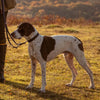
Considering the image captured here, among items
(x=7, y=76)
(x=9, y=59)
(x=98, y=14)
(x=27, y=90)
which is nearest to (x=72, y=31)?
(x=9, y=59)

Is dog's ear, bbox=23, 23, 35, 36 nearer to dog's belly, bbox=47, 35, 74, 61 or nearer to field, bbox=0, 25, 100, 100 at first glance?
dog's belly, bbox=47, 35, 74, 61

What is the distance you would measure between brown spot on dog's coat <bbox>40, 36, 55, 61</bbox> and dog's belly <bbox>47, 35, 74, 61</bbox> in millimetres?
99

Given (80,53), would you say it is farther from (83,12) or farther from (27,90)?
(83,12)

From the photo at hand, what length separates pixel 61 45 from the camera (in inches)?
221

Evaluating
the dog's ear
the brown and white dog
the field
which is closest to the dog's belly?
the brown and white dog

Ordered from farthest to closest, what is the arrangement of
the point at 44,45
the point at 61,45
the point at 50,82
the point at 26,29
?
the point at 50,82
the point at 61,45
the point at 44,45
the point at 26,29

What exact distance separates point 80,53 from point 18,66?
2800 mm

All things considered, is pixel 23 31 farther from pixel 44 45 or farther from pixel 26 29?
pixel 44 45

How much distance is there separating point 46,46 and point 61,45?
40 cm

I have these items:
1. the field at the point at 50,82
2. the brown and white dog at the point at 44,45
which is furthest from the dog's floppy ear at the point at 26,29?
the field at the point at 50,82

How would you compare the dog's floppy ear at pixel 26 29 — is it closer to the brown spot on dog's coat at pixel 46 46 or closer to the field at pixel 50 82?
the brown spot on dog's coat at pixel 46 46

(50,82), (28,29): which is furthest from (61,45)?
(50,82)

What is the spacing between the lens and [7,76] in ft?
22.3

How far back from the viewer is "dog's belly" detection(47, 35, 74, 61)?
5586 mm
